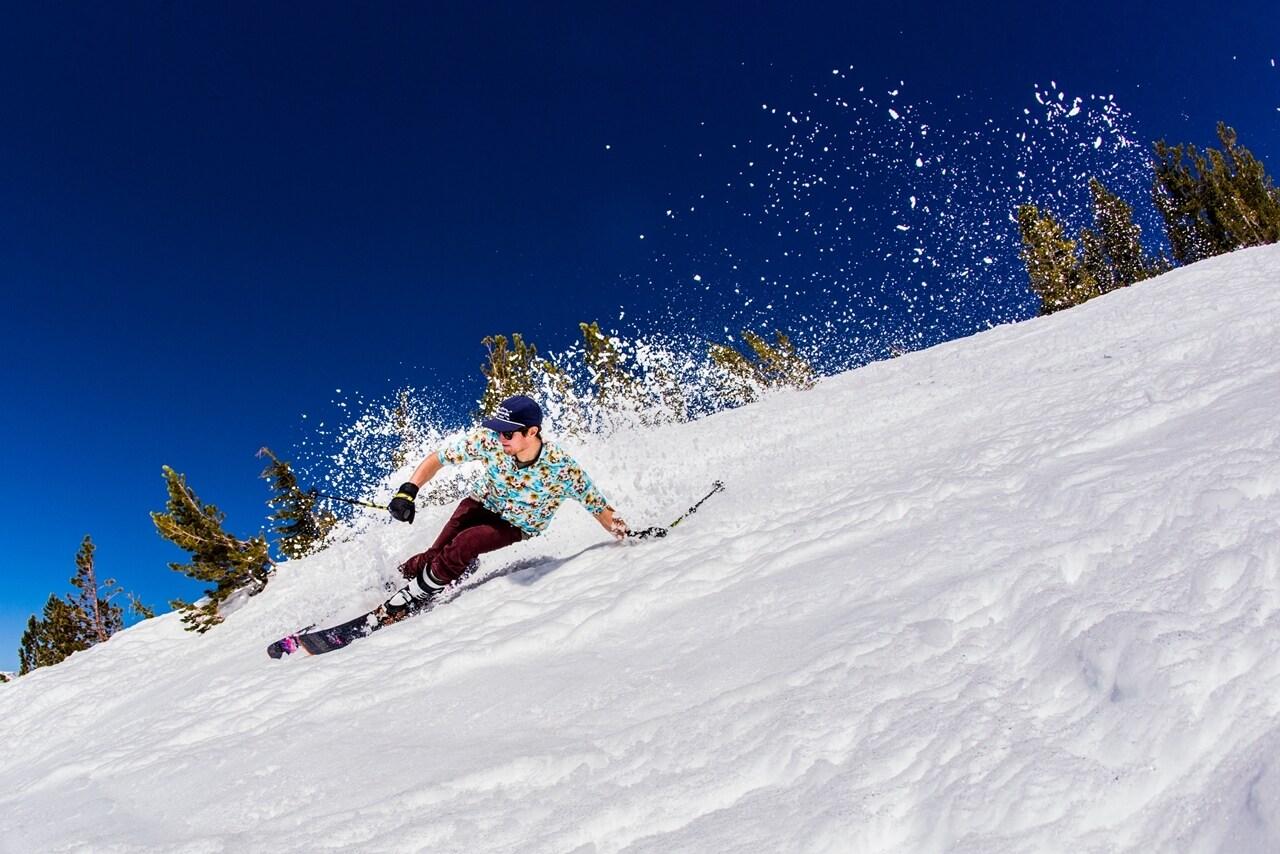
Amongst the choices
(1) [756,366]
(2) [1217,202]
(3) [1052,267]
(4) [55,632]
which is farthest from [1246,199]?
(4) [55,632]

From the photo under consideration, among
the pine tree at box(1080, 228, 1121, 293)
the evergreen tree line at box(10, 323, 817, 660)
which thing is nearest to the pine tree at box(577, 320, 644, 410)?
the evergreen tree line at box(10, 323, 817, 660)

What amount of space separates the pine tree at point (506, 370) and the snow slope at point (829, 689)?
29.4 meters

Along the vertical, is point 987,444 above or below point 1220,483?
above

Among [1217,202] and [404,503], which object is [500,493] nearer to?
[404,503]

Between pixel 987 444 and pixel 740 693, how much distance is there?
4648mm

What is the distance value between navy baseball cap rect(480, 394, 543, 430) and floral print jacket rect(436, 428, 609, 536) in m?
0.26

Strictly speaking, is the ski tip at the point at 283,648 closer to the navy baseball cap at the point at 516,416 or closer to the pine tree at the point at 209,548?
the navy baseball cap at the point at 516,416

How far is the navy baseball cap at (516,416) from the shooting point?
617 centimetres

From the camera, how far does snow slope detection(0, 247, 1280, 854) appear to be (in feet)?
→ 7.28

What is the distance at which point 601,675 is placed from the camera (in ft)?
13.5

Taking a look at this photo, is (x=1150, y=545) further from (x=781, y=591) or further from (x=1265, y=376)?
(x=1265, y=376)

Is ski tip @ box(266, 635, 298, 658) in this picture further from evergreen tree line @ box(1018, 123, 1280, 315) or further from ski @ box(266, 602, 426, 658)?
evergreen tree line @ box(1018, 123, 1280, 315)

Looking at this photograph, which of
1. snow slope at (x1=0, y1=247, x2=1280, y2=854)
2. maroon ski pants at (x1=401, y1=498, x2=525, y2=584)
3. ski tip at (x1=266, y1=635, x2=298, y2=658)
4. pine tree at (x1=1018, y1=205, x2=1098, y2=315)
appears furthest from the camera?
pine tree at (x1=1018, y1=205, x2=1098, y2=315)

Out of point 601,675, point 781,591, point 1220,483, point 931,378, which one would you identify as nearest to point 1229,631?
point 1220,483
